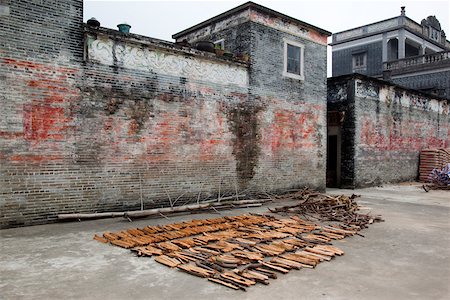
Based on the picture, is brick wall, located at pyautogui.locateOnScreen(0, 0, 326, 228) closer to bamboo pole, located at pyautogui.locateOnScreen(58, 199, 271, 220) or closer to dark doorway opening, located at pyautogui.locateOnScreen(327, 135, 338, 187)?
bamboo pole, located at pyautogui.locateOnScreen(58, 199, 271, 220)

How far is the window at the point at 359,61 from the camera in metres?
26.8

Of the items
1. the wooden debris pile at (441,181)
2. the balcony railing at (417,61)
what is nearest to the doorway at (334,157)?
the wooden debris pile at (441,181)

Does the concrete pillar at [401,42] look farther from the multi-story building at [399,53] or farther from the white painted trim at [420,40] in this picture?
the white painted trim at [420,40]

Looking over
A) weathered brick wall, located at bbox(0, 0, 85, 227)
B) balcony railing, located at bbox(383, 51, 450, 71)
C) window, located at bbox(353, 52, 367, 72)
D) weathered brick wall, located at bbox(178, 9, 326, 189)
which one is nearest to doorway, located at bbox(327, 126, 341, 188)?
weathered brick wall, located at bbox(178, 9, 326, 189)

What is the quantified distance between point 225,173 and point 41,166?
486 cm

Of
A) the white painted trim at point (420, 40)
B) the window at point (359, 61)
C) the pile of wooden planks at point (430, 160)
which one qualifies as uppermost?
the white painted trim at point (420, 40)

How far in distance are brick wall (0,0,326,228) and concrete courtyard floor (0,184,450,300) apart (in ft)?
4.12

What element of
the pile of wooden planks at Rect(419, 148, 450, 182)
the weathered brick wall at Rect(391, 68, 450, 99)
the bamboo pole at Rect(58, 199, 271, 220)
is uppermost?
the weathered brick wall at Rect(391, 68, 450, 99)

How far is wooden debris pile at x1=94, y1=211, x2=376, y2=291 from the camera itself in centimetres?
445

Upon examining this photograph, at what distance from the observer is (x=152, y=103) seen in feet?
28.4

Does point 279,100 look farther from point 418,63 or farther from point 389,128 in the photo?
point 418,63

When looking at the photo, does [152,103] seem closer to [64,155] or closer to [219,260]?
[64,155]

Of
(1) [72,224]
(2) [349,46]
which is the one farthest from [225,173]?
(2) [349,46]

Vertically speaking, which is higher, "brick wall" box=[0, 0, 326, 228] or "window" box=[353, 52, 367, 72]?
"window" box=[353, 52, 367, 72]
